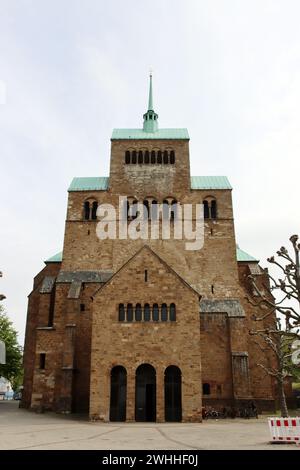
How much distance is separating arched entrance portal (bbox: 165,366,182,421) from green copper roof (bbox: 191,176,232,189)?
2145cm

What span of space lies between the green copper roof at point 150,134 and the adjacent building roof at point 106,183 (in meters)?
4.85

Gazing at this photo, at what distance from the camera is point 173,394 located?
28.8m

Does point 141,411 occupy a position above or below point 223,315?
below

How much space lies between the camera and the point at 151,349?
29.6m

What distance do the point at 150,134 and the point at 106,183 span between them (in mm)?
7859

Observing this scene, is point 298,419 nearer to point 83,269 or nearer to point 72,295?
point 72,295

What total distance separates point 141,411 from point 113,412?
189 cm

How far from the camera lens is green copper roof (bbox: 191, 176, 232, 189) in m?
44.7

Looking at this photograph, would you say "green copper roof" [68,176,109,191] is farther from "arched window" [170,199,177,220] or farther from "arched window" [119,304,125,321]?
"arched window" [119,304,125,321]

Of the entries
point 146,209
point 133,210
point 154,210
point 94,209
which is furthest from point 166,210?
point 94,209

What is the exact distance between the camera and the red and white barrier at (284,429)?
1662 cm

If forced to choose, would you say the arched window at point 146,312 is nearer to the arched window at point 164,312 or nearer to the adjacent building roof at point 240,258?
the arched window at point 164,312

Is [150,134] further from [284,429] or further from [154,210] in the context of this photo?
[284,429]

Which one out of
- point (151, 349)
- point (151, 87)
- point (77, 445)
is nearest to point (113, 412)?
point (151, 349)
